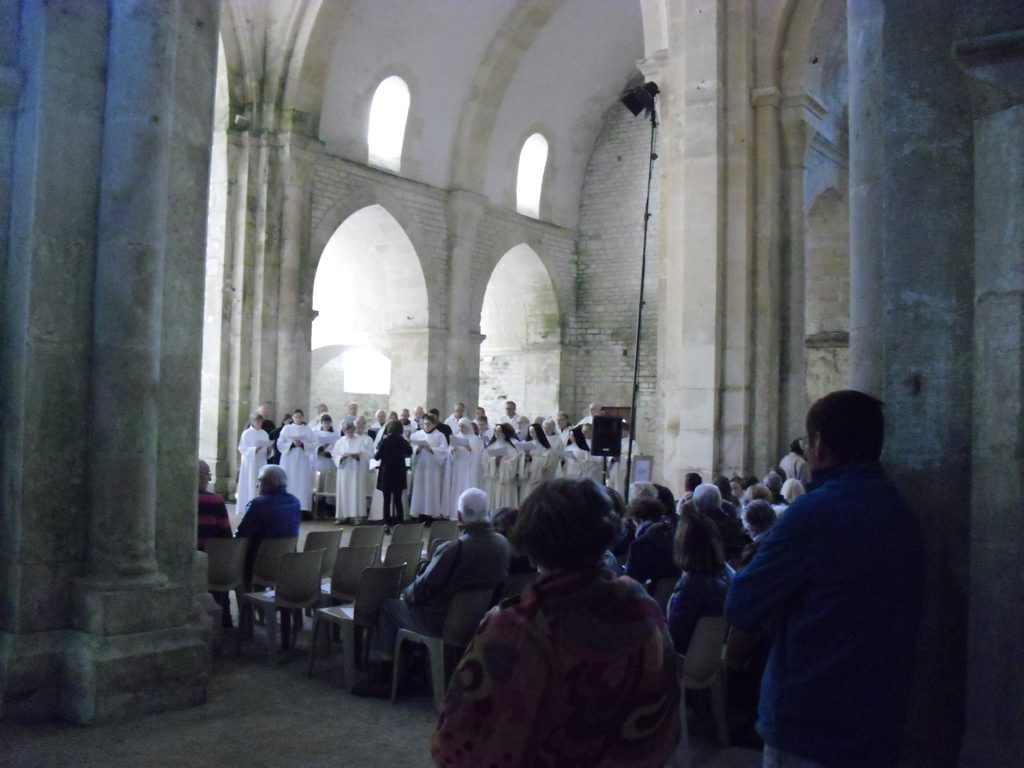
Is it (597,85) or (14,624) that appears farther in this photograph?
(597,85)

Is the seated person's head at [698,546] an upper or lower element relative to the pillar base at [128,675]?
upper

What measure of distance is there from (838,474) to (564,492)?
776mm

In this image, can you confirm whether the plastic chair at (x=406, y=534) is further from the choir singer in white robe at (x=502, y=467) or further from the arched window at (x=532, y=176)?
the arched window at (x=532, y=176)

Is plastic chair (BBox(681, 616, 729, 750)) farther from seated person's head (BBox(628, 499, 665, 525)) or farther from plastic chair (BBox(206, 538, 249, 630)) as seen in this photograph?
plastic chair (BBox(206, 538, 249, 630))

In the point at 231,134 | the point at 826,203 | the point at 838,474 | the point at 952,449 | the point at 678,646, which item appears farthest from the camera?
the point at 231,134

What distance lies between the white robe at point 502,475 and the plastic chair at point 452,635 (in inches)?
349

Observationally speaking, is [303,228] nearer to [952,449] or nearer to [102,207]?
[102,207]

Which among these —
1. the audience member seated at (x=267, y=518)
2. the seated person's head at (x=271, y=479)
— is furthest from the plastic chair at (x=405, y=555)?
the seated person's head at (x=271, y=479)

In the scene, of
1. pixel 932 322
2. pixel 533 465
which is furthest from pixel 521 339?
pixel 932 322

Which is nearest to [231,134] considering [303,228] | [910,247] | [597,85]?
[303,228]

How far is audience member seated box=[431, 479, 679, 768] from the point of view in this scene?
1.75 meters

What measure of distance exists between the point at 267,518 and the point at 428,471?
7449mm

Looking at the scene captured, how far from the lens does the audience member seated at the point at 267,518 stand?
22.7ft

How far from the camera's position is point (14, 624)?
4621 mm
